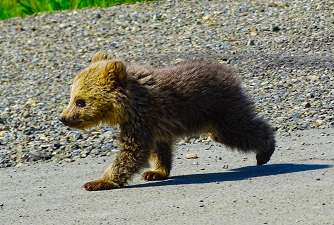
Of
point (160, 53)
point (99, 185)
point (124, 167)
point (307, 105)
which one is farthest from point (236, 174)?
point (160, 53)

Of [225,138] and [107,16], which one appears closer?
[225,138]

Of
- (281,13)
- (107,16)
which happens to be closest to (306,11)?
(281,13)

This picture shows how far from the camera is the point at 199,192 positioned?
7930mm

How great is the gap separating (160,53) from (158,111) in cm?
643

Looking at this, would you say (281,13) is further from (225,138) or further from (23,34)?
(225,138)

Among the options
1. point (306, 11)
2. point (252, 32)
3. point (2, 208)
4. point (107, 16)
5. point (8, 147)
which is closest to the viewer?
point (2, 208)

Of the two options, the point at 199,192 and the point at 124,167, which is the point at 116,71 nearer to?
the point at 124,167

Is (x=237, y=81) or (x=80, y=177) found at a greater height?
(x=237, y=81)

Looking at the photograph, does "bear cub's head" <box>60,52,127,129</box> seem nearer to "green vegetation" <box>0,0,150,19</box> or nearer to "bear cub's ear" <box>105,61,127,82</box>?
"bear cub's ear" <box>105,61,127,82</box>

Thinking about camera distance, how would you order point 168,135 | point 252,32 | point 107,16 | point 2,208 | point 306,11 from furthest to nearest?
1. point 107,16
2. point 306,11
3. point 252,32
4. point 168,135
5. point 2,208

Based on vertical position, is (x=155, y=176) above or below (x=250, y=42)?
below

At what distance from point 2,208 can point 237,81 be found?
2216 mm

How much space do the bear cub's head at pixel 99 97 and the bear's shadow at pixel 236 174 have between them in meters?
0.55

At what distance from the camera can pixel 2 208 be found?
7.95 metres
